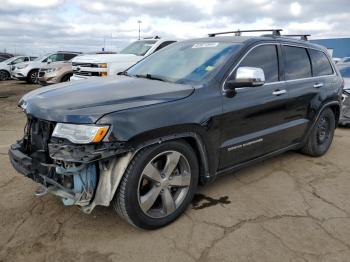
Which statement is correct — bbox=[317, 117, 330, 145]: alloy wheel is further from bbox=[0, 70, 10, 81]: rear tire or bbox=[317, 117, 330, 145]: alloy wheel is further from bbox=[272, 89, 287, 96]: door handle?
bbox=[0, 70, 10, 81]: rear tire

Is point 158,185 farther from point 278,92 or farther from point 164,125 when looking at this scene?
point 278,92

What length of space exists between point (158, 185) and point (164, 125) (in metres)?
0.56

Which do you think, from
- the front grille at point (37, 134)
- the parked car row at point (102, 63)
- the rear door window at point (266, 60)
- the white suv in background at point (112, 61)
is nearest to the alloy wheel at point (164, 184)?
the front grille at point (37, 134)

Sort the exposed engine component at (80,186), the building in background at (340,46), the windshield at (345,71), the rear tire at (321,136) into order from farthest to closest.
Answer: the building in background at (340,46) → the windshield at (345,71) → the rear tire at (321,136) → the exposed engine component at (80,186)

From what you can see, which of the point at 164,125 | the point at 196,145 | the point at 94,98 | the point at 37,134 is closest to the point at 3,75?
the point at 37,134

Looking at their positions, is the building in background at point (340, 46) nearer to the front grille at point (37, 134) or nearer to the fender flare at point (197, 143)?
the fender flare at point (197, 143)

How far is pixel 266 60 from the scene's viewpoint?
13.1 ft

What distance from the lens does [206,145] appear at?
128 inches

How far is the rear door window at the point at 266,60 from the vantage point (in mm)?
3779

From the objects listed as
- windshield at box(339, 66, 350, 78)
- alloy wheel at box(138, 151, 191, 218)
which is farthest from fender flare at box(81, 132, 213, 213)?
windshield at box(339, 66, 350, 78)

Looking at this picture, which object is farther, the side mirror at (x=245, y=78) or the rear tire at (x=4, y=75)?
the rear tire at (x=4, y=75)

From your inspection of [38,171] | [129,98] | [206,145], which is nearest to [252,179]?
[206,145]

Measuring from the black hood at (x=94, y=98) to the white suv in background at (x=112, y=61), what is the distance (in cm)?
561

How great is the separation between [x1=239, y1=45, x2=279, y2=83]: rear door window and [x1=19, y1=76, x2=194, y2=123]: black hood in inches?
37.3
